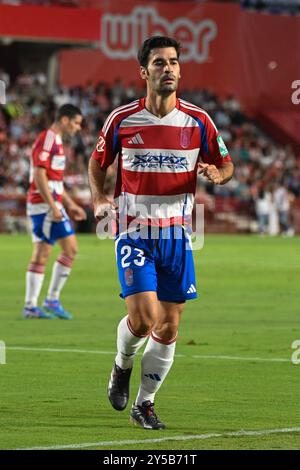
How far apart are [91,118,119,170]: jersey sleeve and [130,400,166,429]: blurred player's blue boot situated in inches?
69.4

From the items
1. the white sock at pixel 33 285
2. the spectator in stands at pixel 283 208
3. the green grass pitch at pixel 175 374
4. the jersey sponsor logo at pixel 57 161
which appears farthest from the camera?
the spectator in stands at pixel 283 208

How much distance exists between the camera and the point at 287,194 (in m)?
47.2

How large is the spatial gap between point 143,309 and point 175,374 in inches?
114

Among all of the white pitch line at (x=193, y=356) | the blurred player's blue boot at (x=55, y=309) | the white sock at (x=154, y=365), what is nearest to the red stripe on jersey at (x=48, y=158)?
the blurred player's blue boot at (x=55, y=309)

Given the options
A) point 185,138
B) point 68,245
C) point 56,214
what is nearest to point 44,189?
point 56,214

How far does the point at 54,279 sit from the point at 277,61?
39480mm

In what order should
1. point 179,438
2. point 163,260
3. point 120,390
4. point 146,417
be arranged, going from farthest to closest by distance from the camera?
point 120,390, point 163,260, point 146,417, point 179,438

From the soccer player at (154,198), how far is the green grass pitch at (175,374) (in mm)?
483

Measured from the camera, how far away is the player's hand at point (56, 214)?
55.6 feet

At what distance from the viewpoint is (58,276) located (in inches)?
686

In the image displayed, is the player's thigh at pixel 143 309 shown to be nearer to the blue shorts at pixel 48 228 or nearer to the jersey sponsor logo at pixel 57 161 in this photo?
the blue shorts at pixel 48 228

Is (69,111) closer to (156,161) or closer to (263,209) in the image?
(156,161)

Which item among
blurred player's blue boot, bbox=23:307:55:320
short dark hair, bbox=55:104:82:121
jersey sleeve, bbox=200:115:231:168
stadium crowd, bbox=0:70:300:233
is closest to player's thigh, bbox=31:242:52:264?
blurred player's blue boot, bbox=23:307:55:320

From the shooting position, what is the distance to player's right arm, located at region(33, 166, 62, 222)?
1694 centimetres
